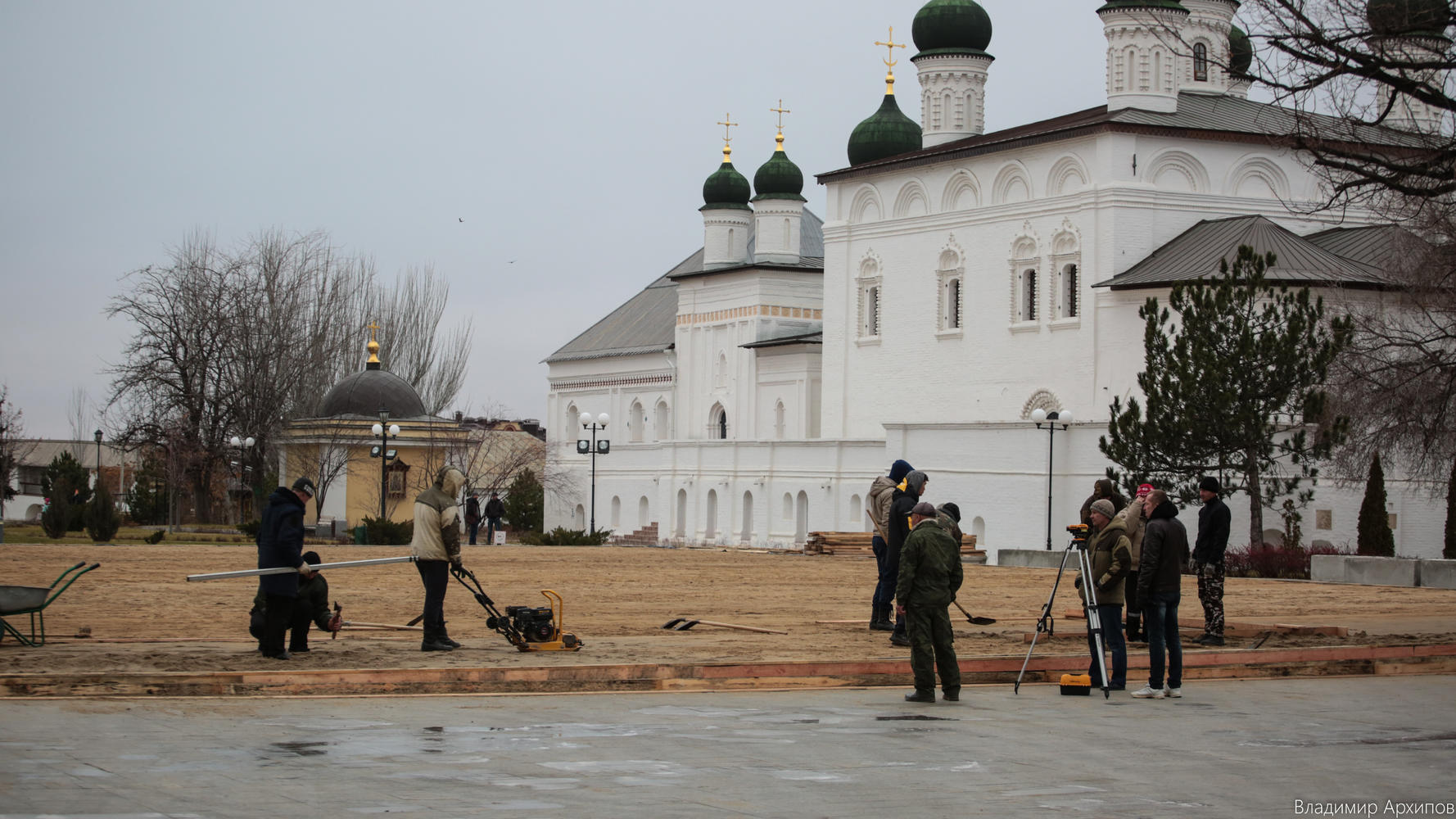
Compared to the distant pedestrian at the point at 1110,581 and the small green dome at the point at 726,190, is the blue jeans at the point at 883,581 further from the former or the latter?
the small green dome at the point at 726,190

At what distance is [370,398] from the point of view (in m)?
54.2

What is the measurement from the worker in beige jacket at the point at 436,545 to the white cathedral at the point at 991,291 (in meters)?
26.5

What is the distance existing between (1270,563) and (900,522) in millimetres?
18157

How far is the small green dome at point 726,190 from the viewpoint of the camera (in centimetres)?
6869

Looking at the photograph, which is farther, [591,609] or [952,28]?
[952,28]

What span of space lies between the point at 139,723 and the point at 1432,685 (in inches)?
378

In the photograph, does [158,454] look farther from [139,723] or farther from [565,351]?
[139,723]

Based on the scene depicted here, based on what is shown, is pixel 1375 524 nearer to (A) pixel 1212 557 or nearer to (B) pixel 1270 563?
(B) pixel 1270 563

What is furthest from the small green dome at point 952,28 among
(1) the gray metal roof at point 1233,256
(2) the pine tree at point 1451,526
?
(2) the pine tree at point 1451,526

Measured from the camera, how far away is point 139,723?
9977mm

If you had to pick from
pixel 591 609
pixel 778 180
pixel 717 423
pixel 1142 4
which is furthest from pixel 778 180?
pixel 591 609

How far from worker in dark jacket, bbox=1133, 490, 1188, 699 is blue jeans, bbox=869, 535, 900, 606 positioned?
322 centimetres

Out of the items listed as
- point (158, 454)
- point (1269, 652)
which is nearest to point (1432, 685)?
point (1269, 652)

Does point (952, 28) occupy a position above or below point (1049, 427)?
above
